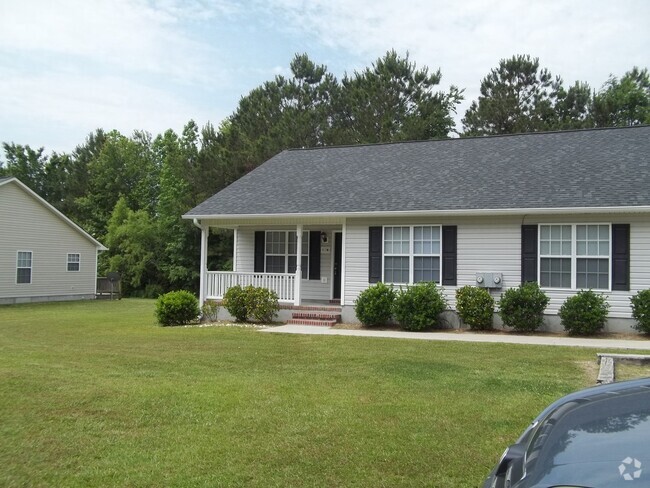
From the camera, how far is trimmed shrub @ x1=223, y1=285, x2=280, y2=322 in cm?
1469

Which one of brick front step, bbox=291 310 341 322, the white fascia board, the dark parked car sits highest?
the white fascia board

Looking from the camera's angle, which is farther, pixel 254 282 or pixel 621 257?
pixel 254 282

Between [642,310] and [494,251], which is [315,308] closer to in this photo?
[494,251]

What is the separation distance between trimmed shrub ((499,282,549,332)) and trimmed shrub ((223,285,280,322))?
566cm

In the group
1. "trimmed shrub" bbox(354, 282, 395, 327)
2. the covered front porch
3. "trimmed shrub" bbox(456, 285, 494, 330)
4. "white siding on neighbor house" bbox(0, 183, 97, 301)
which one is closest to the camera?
"trimmed shrub" bbox(456, 285, 494, 330)

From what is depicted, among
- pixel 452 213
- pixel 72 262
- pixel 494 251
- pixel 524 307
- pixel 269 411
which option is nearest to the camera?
pixel 269 411

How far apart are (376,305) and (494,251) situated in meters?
3.01

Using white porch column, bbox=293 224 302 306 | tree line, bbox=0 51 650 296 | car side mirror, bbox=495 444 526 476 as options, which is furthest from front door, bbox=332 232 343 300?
tree line, bbox=0 51 650 296

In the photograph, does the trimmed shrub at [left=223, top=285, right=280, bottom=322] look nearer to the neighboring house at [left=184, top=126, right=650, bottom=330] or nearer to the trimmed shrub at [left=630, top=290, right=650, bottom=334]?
the neighboring house at [left=184, top=126, right=650, bottom=330]

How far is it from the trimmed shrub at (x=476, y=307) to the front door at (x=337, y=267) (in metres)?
4.17

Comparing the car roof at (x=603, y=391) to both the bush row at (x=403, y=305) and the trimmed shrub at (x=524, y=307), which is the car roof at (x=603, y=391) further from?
the bush row at (x=403, y=305)

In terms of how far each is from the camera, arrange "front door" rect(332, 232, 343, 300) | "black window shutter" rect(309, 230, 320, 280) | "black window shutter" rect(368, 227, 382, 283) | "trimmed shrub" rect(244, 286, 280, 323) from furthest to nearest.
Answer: "black window shutter" rect(309, 230, 320, 280) → "front door" rect(332, 232, 343, 300) → "trimmed shrub" rect(244, 286, 280, 323) → "black window shutter" rect(368, 227, 382, 283)

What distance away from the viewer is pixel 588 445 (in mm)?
2260

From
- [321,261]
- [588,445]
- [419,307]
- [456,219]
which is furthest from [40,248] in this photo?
[588,445]
